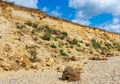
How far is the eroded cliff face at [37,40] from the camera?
22.7m

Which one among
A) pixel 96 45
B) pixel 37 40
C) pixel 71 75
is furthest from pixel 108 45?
pixel 71 75

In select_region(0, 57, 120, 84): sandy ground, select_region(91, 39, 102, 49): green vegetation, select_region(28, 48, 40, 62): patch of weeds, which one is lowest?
select_region(0, 57, 120, 84): sandy ground

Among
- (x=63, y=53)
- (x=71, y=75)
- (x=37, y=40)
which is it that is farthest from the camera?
(x=37, y=40)

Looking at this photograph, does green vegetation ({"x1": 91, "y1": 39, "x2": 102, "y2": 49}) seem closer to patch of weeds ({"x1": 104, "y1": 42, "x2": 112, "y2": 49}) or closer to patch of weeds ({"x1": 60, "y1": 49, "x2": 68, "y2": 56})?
patch of weeds ({"x1": 104, "y1": 42, "x2": 112, "y2": 49})

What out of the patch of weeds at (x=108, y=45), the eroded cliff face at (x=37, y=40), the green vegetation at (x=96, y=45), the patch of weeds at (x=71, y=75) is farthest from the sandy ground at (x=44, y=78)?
the patch of weeds at (x=108, y=45)

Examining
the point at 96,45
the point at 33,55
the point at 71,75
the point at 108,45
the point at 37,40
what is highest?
the point at 108,45

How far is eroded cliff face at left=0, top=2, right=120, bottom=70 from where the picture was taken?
22.7 metres

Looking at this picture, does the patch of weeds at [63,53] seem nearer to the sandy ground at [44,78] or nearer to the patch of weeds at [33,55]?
the patch of weeds at [33,55]

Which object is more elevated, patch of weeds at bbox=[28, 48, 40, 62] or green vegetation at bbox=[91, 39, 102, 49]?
green vegetation at bbox=[91, 39, 102, 49]

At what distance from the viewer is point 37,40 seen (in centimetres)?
2805

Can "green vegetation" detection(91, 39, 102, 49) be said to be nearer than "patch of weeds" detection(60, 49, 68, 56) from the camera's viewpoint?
No

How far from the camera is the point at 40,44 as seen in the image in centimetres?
2744

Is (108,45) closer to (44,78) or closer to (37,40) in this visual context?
(37,40)

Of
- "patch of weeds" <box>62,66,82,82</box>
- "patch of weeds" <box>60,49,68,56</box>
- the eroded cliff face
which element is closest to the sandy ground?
"patch of weeds" <box>62,66,82,82</box>
